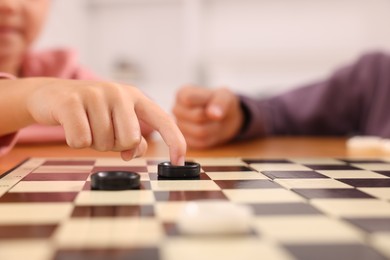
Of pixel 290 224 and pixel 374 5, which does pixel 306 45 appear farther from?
pixel 290 224

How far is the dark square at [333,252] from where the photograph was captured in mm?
365

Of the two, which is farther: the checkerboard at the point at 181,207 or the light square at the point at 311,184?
the light square at the point at 311,184

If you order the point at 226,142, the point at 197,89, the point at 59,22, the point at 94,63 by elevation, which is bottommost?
the point at 226,142

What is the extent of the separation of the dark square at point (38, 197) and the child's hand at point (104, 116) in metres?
0.08

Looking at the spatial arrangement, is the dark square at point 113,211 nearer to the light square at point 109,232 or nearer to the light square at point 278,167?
the light square at point 109,232

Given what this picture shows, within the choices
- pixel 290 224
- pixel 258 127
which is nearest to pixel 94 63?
pixel 258 127

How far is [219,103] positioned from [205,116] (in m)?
0.05

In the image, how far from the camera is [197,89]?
125 centimetres

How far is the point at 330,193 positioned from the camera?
592 mm

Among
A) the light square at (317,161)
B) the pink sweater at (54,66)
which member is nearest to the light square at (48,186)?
the light square at (317,161)

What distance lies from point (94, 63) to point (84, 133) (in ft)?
10.5

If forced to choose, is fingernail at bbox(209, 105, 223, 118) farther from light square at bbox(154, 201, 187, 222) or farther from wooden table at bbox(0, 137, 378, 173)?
light square at bbox(154, 201, 187, 222)

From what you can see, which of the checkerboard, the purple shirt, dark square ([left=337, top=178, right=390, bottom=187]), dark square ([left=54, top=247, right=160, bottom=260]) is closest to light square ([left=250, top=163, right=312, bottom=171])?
the checkerboard

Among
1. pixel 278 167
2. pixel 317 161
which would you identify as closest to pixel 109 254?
pixel 278 167
